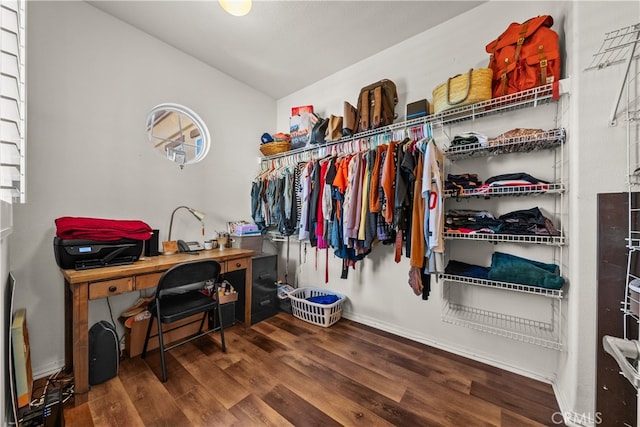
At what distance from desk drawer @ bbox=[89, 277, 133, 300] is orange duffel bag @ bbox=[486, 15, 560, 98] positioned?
2808 mm

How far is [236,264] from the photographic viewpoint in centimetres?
226

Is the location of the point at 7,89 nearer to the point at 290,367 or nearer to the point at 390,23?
the point at 290,367

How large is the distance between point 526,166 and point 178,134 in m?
3.15

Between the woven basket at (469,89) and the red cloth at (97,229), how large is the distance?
8.00 feet

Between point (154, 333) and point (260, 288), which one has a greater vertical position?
point (260, 288)

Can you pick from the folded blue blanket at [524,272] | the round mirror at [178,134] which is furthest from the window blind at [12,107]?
the folded blue blanket at [524,272]

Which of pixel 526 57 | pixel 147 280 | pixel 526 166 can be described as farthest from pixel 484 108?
pixel 147 280

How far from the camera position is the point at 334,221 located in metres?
2.12

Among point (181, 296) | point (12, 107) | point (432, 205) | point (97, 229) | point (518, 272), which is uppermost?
point (12, 107)

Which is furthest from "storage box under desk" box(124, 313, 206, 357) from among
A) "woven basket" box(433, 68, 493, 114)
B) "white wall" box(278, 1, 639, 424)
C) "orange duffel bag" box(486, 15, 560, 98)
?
"orange duffel bag" box(486, 15, 560, 98)

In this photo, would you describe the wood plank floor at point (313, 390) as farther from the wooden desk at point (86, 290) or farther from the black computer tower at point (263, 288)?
the black computer tower at point (263, 288)

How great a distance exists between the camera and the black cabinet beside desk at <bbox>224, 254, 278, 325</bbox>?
8.02ft

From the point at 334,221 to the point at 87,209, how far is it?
6.48 ft

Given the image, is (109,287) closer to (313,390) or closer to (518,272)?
(313,390)
